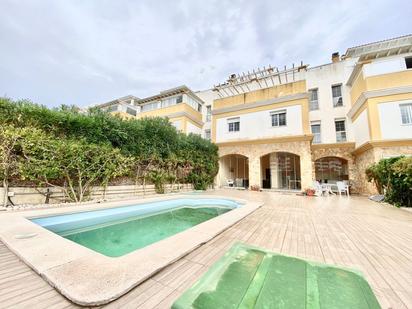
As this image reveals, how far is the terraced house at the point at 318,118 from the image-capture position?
10.5 meters

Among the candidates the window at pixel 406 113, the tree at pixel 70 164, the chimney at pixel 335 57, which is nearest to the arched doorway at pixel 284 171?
the window at pixel 406 113

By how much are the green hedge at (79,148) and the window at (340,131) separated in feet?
44.3

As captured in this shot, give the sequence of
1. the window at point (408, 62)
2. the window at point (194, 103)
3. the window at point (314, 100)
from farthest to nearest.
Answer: the window at point (194, 103) → the window at point (314, 100) → the window at point (408, 62)

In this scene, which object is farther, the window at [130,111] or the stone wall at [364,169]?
the window at [130,111]

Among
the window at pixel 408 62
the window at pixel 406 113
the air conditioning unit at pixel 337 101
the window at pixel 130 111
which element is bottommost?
the window at pixel 406 113

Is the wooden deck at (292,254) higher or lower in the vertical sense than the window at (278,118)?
lower

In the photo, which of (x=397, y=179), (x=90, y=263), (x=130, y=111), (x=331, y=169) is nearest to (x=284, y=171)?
(x=331, y=169)

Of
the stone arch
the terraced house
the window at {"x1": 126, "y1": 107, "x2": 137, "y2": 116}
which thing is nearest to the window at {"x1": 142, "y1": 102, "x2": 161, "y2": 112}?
the terraced house

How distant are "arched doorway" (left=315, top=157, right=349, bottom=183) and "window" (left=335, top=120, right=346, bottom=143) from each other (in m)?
1.91

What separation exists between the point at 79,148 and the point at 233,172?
1279cm

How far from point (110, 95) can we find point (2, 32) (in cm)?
1926

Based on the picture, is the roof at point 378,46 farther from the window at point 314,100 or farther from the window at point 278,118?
the window at point 278,118

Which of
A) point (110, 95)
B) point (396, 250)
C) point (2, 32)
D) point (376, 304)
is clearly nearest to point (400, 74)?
point (396, 250)

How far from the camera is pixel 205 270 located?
2.05 m
